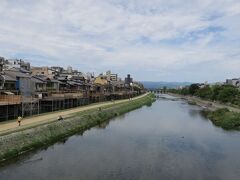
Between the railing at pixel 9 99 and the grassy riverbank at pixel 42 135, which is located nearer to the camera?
the grassy riverbank at pixel 42 135

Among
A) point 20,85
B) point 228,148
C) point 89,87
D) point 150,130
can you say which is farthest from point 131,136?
point 89,87

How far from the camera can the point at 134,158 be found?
24.5 metres

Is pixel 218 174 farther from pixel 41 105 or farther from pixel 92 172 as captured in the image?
pixel 41 105

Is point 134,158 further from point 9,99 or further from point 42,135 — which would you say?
point 9,99

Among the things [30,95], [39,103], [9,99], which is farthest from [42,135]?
[39,103]

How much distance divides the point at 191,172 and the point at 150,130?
707 inches

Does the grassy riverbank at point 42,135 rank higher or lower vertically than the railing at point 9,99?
lower

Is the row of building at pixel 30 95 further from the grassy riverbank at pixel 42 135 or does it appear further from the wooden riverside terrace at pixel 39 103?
the grassy riverbank at pixel 42 135

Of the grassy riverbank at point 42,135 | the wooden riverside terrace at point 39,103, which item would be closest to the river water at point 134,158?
the grassy riverbank at point 42,135

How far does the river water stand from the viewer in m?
20.5

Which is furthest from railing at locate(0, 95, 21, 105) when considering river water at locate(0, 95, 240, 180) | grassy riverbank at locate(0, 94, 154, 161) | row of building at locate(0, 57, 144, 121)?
river water at locate(0, 95, 240, 180)

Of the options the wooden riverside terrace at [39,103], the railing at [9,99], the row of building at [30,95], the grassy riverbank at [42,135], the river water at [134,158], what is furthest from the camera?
the row of building at [30,95]

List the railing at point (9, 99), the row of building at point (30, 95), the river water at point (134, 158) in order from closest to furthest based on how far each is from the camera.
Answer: the river water at point (134, 158) < the railing at point (9, 99) < the row of building at point (30, 95)

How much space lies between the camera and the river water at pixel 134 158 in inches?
808
